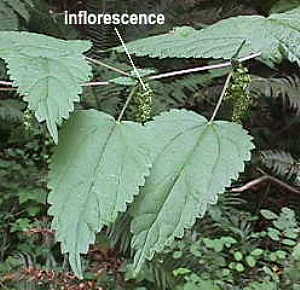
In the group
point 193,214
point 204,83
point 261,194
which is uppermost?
A: point 193,214

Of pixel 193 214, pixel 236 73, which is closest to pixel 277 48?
pixel 236 73

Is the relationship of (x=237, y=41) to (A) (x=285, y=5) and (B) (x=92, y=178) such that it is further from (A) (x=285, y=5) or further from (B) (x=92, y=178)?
(A) (x=285, y=5)

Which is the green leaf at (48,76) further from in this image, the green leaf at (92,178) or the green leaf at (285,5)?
the green leaf at (285,5)

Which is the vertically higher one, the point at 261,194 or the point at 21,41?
the point at 21,41

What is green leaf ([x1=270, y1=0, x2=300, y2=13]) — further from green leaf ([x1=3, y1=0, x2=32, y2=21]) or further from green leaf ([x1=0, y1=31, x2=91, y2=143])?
green leaf ([x1=0, y1=31, x2=91, y2=143])

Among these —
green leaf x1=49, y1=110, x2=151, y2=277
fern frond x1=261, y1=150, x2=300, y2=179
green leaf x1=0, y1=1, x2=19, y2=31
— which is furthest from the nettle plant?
fern frond x1=261, y1=150, x2=300, y2=179

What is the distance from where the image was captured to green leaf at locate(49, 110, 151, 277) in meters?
0.52

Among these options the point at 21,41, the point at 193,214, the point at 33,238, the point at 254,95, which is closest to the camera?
the point at 193,214

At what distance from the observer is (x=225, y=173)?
54 centimetres

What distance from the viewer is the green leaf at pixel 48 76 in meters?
0.54

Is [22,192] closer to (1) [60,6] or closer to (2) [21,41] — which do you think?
(1) [60,6]

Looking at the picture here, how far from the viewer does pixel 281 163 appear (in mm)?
2303

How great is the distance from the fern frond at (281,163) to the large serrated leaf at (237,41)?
1.67 m

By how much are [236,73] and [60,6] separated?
263cm
